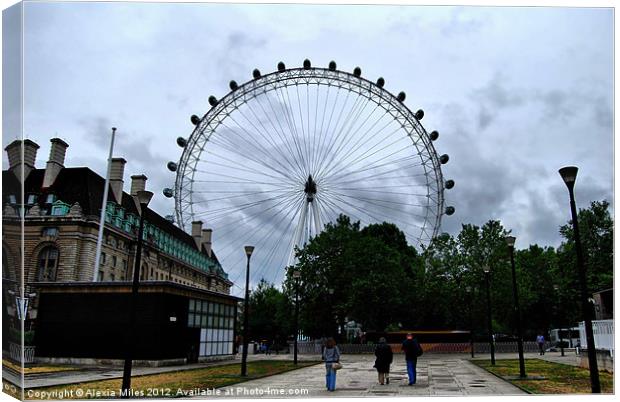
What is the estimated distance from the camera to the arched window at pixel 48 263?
196 feet

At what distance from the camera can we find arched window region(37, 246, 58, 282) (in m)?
59.9

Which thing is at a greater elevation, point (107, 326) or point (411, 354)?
point (107, 326)

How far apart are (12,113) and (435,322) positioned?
48543mm

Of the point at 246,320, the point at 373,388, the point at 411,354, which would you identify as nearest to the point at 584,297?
the point at 411,354

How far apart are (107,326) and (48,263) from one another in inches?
1343

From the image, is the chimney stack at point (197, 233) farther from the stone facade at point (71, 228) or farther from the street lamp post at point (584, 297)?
the street lamp post at point (584, 297)

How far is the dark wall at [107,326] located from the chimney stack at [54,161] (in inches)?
1404

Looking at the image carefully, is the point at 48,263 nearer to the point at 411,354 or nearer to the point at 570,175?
the point at 411,354

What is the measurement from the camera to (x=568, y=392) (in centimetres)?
1561

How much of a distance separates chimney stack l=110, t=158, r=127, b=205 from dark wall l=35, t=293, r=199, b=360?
1571 inches

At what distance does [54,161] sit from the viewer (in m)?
65.2

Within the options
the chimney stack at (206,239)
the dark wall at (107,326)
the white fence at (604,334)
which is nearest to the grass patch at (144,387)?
the dark wall at (107,326)

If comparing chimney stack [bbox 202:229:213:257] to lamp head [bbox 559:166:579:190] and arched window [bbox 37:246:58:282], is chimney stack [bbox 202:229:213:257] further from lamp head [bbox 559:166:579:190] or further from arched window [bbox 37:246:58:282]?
lamp head [bbox 559:166:579:190]

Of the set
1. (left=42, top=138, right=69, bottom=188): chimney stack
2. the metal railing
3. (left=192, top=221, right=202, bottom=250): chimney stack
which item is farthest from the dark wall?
(left=192, top=221, right=202, bottom=250): chimney stack
